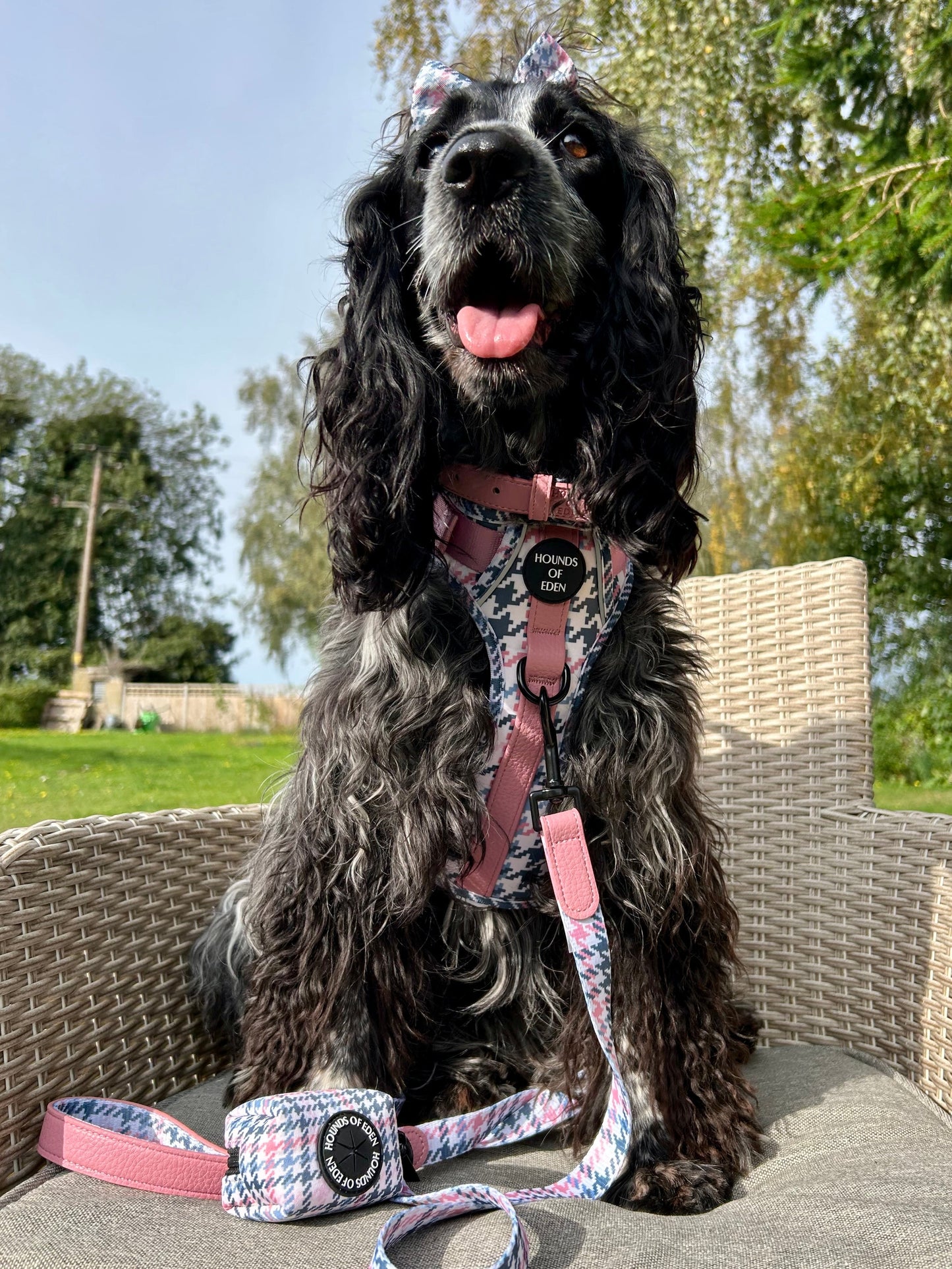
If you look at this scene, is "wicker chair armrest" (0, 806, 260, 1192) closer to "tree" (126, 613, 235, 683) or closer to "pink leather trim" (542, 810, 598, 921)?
"pink leather trim" (542, 810, 598, 921)

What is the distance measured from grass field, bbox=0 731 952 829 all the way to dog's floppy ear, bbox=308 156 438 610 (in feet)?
12.7

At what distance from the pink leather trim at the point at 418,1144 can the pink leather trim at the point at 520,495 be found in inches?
42.3

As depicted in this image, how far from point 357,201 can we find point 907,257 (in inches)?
173

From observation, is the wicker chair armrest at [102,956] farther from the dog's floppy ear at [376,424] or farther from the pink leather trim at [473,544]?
the pink leather trim at [473,544]

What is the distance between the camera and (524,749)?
186 centimetres

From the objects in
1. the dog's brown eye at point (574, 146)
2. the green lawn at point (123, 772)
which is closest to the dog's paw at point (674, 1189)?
the dog's brown eye at point (574, 146)

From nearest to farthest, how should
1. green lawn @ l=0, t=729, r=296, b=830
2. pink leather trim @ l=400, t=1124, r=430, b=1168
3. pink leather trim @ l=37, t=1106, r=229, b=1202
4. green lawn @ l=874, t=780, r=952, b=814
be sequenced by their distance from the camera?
pink leather trim @ l=37, t=1106, r=229, b=1202 → pink leather trim @ l=400, t=1124, r=430, b=1168 → green lawn @ l=874, t=780, r=952, b=814 → green lawn @ l=0, t=729, r=296, b=830

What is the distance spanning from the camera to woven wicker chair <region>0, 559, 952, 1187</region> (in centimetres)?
192

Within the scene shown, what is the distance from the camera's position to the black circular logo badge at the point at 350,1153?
152 centimetres

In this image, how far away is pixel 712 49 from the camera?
8945 mm

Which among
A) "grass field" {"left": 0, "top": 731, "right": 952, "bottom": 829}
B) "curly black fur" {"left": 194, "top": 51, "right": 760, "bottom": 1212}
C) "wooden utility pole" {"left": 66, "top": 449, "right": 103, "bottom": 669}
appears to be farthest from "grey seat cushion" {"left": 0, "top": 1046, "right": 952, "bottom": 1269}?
"wooden utility pole" {"left": 66, "top": 449, "right": 103, "bottom": 669}

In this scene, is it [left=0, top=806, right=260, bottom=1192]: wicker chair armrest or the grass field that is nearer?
[left=0, top=806, right=260, bottom=1192]: wicker chair armrest

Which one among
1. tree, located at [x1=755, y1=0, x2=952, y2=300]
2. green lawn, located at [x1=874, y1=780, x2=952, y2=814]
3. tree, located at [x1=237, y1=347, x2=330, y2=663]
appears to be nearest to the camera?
tree, located at [x1=755, y1=0, x2=952, y2=300]

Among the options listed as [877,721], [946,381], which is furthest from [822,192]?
[877,721]
